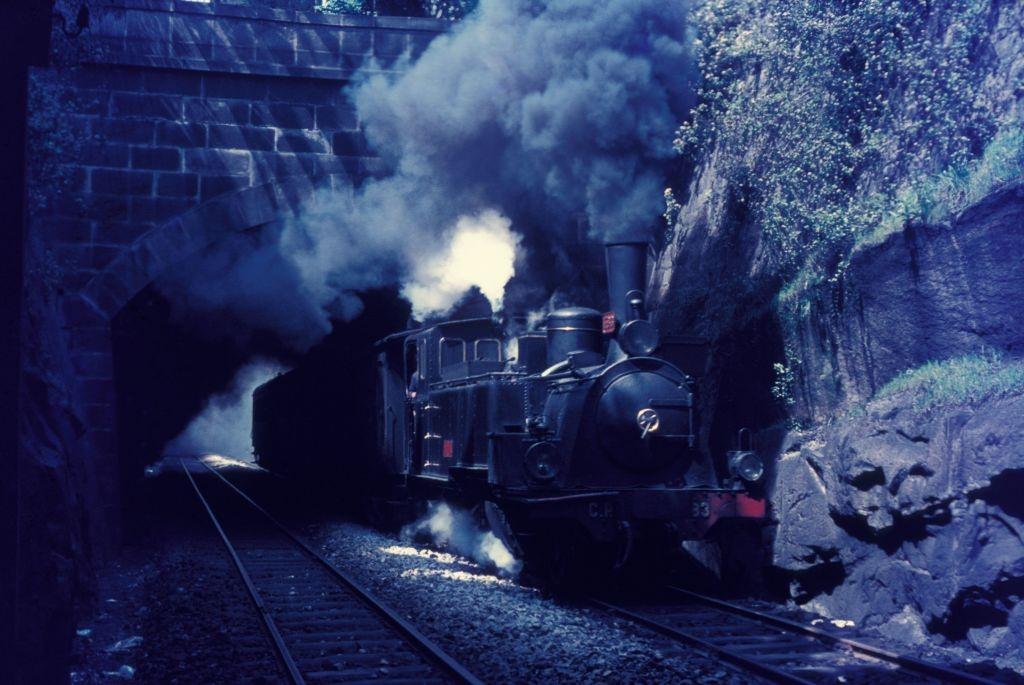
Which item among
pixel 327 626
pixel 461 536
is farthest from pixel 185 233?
pixel 327 626

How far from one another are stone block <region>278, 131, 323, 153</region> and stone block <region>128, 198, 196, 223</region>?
1524 millimetres

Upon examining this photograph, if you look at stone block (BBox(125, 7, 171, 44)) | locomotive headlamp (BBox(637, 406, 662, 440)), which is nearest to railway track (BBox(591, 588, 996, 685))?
locomotive headlamp (BBox(637, 406, 662, 440))

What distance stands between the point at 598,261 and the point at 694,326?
3.73m

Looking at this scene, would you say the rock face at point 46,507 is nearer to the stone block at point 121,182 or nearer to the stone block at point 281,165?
the stone block at point 121,182

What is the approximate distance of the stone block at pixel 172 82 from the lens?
45.5 ft

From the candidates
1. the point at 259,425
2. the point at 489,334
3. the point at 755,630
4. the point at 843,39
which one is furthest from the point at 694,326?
the point at 259,425

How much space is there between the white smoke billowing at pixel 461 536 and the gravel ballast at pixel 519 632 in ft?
0.78

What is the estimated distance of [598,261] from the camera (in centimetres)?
1588

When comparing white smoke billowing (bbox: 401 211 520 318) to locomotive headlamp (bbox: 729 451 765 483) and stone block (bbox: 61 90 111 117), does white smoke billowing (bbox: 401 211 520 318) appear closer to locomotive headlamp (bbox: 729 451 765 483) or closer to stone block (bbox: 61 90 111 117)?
stone block (bbox: 61 90 111 117)

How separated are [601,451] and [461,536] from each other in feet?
13.2

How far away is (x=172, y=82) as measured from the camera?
13938mm

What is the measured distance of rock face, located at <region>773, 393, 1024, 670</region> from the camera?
7.11 m

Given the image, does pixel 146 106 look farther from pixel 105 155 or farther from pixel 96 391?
pixel 96 391

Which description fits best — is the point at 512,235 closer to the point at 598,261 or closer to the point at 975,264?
the point at 598,261
